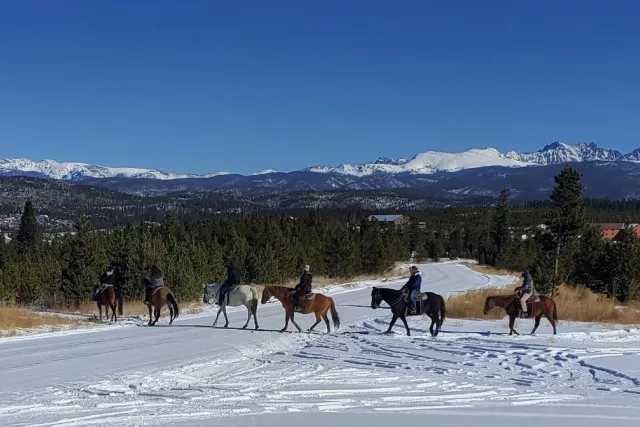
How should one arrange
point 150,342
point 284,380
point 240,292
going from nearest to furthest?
point 284,380
point 150,342
point 240,292

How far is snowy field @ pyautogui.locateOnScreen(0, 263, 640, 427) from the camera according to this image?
9.13 m

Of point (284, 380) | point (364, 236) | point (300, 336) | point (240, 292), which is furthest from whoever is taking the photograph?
point (364, 236)

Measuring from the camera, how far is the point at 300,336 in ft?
63.5

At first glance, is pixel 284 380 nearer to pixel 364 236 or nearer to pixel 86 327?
pixel 86 327

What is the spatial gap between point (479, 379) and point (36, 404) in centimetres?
770

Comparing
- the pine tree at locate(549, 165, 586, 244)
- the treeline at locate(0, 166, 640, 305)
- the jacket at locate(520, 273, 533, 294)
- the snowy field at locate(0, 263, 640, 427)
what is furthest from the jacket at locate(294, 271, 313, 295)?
the pine tree at locate(549, 165, 586, 244)

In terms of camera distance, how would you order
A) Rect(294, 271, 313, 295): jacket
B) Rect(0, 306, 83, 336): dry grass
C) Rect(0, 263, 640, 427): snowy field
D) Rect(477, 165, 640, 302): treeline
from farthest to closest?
Rect(477, 165, 640, 302): treeline → Rect(294, 271, 313, 295): jacket → Rect(0, 306, 83, 336): dry grass → Rect(0, 263, 640, 427): snowy field

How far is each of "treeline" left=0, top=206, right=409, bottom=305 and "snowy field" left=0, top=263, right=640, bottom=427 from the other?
12671 millimetres

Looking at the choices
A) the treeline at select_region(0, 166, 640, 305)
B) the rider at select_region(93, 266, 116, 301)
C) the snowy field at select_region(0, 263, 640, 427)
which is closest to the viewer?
the snowy field at select_region(0, 263, 640, 427)

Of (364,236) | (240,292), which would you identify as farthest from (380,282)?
(240,292)

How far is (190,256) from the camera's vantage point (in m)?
38.9

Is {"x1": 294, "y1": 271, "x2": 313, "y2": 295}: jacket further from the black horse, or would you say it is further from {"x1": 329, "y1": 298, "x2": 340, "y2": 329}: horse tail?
the black horse

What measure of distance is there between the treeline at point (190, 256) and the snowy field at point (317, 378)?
12.7 m

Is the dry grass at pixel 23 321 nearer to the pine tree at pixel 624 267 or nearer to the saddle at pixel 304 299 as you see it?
the saddle at pixel 304 299
